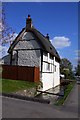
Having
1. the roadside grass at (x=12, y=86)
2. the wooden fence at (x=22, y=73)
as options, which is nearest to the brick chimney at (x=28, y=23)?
the wooden fence at (x=22, y=73)

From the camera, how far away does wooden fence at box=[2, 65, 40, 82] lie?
27.6m

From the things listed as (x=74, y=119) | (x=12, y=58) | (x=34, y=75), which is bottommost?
(x=74, y=119)

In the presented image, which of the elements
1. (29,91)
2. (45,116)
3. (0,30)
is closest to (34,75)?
(29,91)

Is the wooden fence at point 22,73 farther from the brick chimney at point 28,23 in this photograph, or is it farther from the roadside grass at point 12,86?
the brick chimney at point 28,23

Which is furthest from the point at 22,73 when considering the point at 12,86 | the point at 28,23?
the point at 28,23

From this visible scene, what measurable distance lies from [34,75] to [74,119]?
17199 millimetres

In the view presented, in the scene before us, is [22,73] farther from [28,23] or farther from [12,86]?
[28,23]

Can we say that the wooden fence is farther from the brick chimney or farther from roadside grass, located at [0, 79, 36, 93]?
the brick chimney

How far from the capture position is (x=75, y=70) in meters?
108

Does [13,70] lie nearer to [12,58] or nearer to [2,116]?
[12,58]

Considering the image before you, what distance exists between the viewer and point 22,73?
92.5ft

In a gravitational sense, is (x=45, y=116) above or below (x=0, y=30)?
below

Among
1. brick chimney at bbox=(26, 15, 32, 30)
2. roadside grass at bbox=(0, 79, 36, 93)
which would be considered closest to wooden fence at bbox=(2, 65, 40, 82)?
roadside grass at bbox=(0, 79, 36, 93)

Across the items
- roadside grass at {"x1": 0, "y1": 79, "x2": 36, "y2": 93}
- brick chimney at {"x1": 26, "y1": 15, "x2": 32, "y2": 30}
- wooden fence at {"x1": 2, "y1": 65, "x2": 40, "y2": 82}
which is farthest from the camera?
brick chimney at {"x1": 26, "y1": 15, "x2": 32, "y2": 30}
